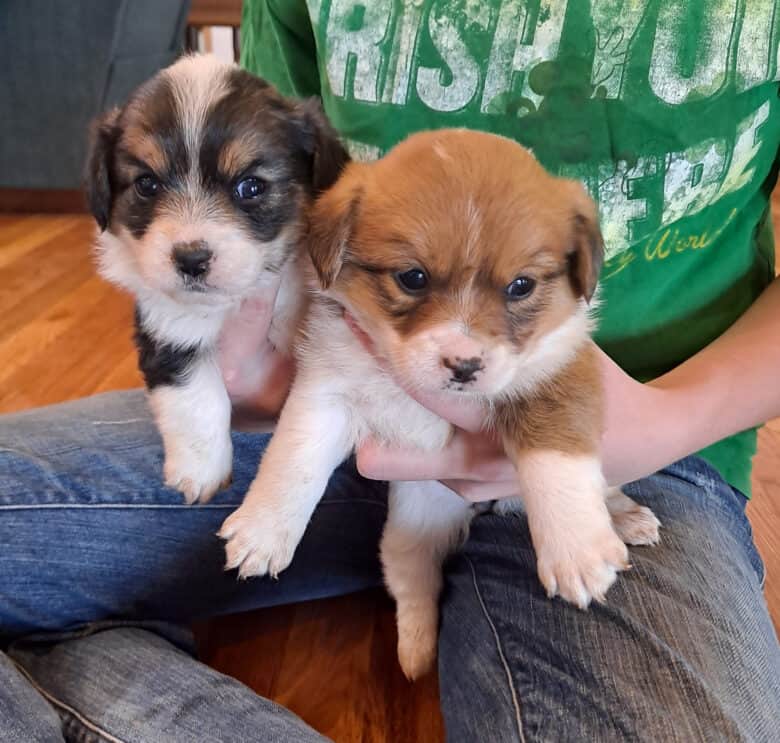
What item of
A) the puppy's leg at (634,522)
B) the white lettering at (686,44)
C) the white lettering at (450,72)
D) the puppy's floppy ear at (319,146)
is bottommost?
the puppy's leg at (634,522)

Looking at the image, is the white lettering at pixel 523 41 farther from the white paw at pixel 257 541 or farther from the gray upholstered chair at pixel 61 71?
the gray upholstered chair at pixel 61 71

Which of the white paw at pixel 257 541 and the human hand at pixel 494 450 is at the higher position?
the human hand at pixel 494 450

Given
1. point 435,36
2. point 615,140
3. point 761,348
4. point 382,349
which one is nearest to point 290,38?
point 435,36

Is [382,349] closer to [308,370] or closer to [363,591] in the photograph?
[308,370]

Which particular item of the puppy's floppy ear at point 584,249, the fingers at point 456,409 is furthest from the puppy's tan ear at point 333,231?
the puppy's floppy ear at point 584,249

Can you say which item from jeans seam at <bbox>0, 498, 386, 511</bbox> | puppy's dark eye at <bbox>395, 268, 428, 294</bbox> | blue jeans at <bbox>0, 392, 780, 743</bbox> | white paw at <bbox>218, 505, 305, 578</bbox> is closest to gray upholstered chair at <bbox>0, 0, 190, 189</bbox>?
blue jeans at <bbox>0, 392, 780, 743</bbox>

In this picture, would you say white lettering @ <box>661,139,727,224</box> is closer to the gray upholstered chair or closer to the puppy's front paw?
the puppy's front paw

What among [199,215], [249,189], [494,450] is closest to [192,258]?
[199,215]
